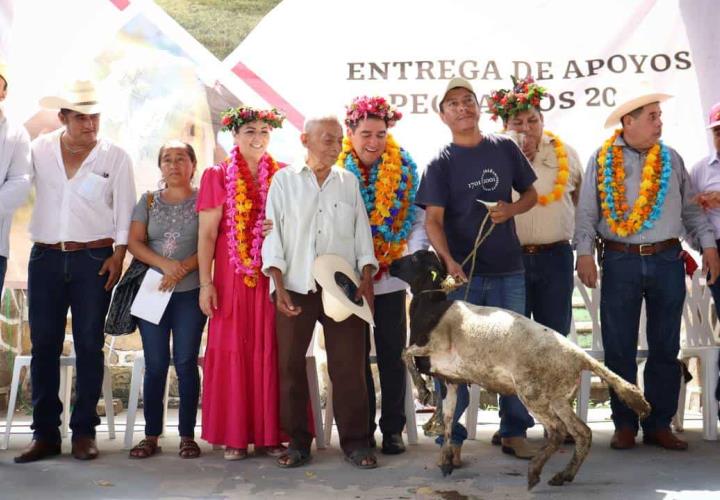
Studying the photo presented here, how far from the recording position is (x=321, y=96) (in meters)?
6.22

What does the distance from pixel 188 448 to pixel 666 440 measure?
2.69m

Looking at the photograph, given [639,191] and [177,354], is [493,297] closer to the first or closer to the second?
[639,191]

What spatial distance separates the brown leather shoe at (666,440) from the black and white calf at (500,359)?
3.58ft

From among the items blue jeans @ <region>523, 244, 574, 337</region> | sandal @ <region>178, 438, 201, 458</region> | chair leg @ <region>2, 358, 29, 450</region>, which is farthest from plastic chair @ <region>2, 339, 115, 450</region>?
blue jeans @ <region>523, 244, 574, 337</region>

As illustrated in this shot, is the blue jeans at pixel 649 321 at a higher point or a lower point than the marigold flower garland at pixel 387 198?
lower

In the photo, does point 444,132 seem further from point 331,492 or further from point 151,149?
point 331,492

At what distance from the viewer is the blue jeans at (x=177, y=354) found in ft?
17.3

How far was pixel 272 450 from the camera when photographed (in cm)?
523

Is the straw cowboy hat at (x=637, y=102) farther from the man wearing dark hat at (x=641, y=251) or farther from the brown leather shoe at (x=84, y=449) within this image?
the brown leather shoe at (x=84, y=449)

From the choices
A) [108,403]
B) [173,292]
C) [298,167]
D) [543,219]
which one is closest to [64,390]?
[108,403]

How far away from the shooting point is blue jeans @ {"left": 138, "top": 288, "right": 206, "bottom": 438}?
17.3ft

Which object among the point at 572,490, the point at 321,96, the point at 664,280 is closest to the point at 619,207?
the point at 664,280

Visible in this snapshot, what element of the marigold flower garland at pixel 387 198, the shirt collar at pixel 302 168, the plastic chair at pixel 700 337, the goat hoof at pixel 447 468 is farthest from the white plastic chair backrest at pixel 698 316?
the shirt collar at pixel 302 168

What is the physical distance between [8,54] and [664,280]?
4.35m
